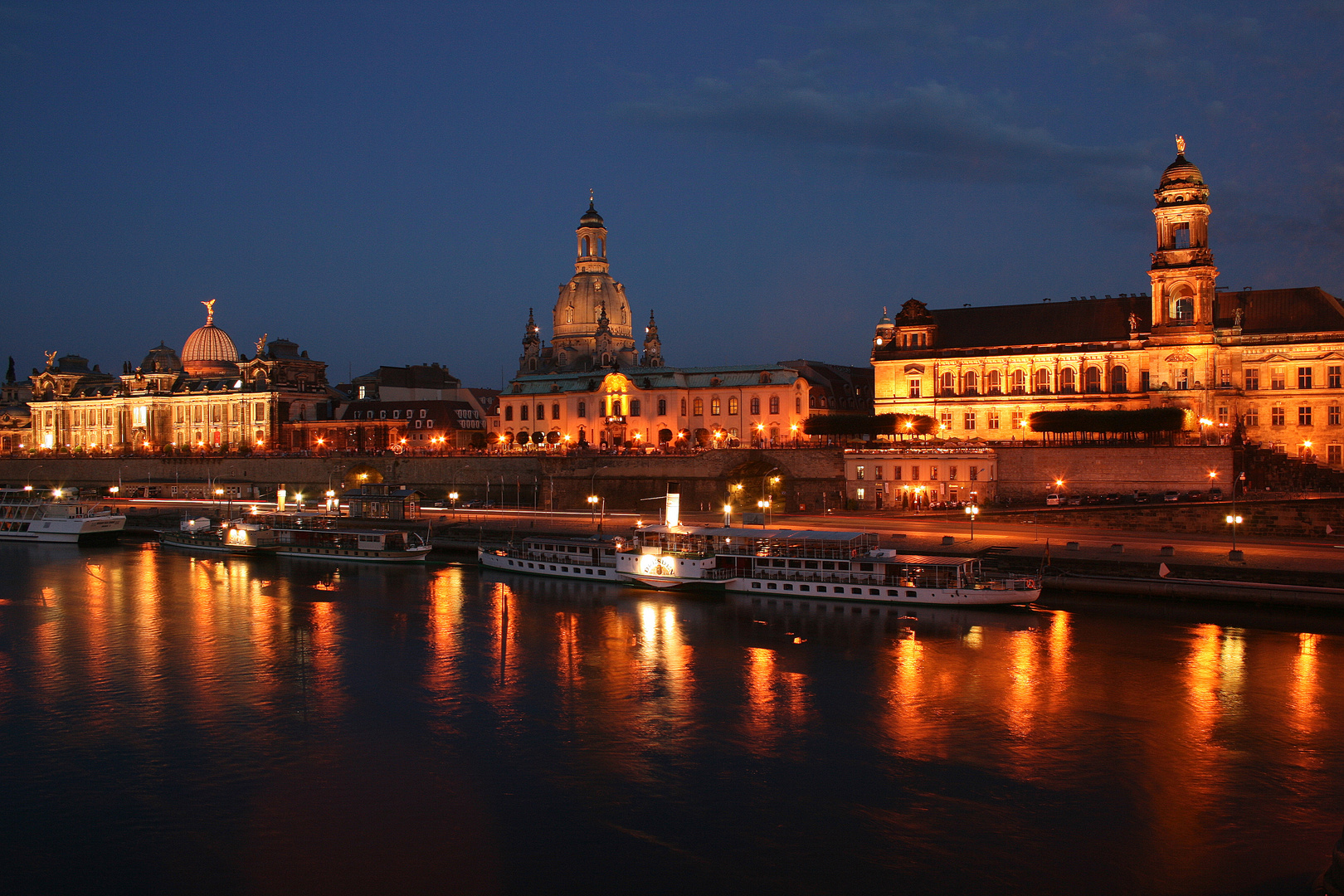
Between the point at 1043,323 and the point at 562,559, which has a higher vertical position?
the point at 1043,323

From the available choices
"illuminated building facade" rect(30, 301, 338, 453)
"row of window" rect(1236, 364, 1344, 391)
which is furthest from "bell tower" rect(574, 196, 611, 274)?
"row of window" rect(1236, 364, 1344, 391)

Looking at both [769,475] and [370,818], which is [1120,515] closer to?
[769,475]

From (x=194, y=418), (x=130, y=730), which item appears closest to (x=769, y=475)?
(x=130, y=730)

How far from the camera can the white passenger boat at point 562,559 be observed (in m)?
49.4

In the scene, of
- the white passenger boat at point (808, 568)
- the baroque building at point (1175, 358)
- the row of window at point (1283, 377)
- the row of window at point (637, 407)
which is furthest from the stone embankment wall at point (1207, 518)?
the row of window at point (637, 407)

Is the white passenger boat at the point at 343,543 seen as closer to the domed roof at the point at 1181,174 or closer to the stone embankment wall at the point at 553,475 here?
the stone embankment wall at the point at 553,475

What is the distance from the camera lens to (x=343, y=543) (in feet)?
195

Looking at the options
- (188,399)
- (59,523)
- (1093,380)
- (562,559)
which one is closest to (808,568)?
(562,559)

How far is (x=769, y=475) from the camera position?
66.1m

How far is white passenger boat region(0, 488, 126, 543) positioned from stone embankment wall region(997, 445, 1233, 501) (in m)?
57.4

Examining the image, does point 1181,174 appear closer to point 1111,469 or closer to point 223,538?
point 1111,469

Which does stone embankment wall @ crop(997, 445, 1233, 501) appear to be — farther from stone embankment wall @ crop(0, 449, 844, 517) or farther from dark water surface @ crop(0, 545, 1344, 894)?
dark water surface @ crop(0, 545, 1344, 894)

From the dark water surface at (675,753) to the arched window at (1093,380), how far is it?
3281 centimetres

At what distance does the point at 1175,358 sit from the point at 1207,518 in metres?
16.1
